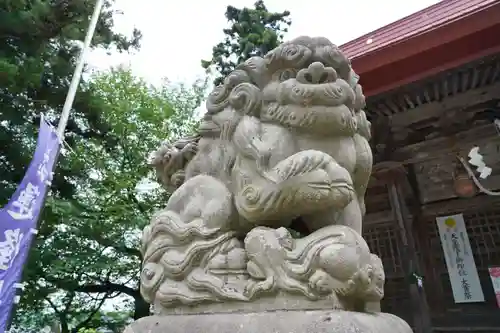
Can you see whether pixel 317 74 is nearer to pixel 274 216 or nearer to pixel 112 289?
pixel 274 216

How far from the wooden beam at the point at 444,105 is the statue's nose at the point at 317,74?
1.95 metres

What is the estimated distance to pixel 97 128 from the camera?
21.5 ft

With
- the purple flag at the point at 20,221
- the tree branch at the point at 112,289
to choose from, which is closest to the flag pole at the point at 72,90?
the purple flag at the point at 20,221

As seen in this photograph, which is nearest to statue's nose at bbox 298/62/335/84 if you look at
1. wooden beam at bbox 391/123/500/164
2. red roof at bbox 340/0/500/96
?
red roof at bbox 340/0/500/96

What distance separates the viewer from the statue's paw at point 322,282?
3.90 feet

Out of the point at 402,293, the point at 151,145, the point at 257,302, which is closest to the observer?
the point at 257,302

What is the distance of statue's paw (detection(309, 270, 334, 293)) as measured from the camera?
119cm

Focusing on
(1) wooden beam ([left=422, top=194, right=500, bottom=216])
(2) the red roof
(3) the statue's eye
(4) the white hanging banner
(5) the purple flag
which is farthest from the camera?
(1) wooden beam ([left=422, top=194, right=500, bottom=216])

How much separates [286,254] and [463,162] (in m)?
3.02

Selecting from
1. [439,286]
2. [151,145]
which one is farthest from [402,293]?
[151,145]

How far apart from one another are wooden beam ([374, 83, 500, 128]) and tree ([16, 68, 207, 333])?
4.36 meters

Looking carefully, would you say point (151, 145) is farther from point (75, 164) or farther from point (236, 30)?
point (236, 30)

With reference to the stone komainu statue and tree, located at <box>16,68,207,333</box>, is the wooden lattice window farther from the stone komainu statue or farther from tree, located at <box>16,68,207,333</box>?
tree, located at <box>16,68,207,333</box>

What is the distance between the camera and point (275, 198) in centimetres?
135
